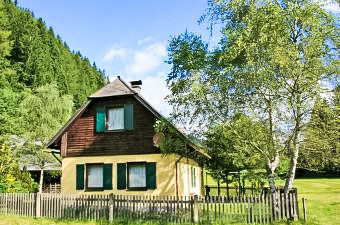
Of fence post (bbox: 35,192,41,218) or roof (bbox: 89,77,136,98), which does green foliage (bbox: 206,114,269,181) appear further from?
fence post (bbox: 35,192,41,218)

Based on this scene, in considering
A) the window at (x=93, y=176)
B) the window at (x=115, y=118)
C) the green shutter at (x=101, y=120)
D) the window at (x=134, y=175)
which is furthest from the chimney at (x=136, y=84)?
the window at (x=93, y=176)

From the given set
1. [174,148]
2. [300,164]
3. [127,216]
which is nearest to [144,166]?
[174,148]

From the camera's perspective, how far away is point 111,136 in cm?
1950

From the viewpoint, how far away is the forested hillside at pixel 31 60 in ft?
158

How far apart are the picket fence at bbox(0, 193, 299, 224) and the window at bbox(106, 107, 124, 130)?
544cm

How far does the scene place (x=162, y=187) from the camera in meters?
18.0

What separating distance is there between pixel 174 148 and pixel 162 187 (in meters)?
3.02

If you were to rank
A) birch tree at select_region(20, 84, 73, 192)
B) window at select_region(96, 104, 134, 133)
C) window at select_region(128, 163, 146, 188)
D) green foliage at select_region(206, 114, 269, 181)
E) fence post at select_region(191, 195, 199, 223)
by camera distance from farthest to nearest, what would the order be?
1. birch tree at select_region(20, 84, 73, 192)
2. window at select_region(96, 104, 134, 133)
3. window at select_region(128, 163, 146, 188)
4. green foliage at select_region(206, 114, 269, 181)
5. fence post at select_region(191, 195, 199, 223)

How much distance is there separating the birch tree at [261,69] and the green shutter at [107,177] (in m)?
6.10

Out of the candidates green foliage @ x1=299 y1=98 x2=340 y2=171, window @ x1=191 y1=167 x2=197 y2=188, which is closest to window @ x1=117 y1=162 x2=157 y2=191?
window @ x1=191 y1=167 x2=197 y2=188

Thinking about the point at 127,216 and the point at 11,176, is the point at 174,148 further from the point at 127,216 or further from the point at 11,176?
the point at 11,176

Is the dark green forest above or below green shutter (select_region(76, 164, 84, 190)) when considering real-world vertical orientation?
above

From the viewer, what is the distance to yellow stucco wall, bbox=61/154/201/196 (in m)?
18.1

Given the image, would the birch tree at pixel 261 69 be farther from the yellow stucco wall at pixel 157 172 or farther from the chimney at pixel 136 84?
the chimney at pixel 136 84
